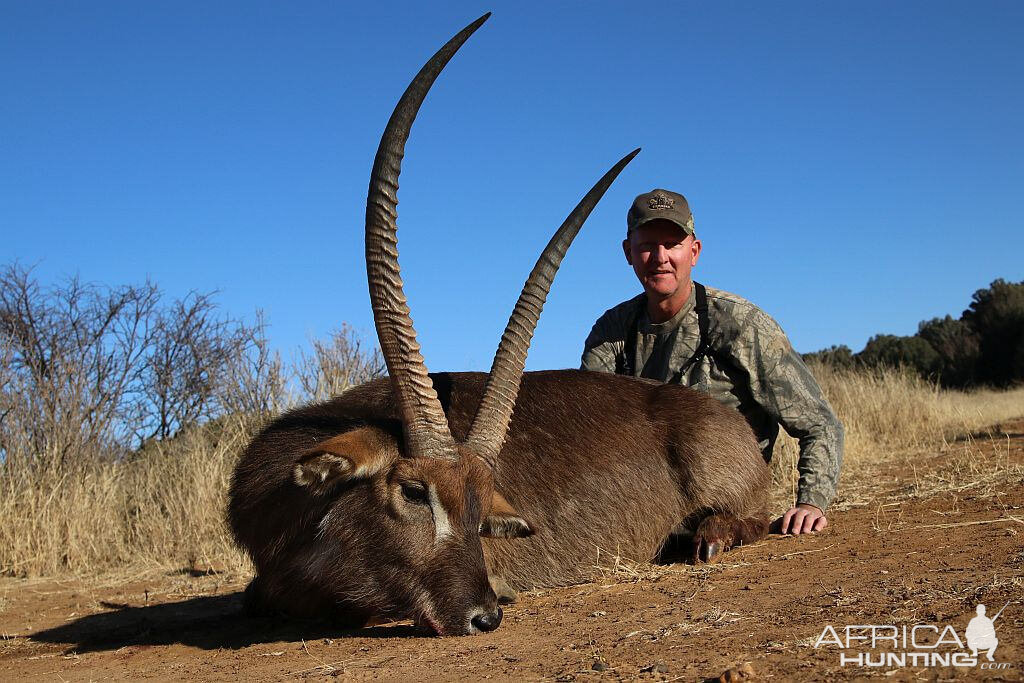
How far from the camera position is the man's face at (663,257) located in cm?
663

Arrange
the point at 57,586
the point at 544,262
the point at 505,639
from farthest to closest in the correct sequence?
the point at 57,586
the point at 544,262
the point at 505,639

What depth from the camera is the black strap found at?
6691 millimetres

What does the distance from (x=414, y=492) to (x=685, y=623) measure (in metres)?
1.40

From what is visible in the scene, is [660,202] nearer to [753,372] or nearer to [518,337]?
[753,372]

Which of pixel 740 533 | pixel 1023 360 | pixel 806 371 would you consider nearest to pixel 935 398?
pixel 806 371

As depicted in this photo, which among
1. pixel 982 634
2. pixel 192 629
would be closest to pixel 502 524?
pixel 192 629

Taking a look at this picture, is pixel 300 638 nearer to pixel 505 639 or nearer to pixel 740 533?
pixel 505 639

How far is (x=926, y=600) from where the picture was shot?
3.36 m

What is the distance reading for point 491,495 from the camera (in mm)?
4590

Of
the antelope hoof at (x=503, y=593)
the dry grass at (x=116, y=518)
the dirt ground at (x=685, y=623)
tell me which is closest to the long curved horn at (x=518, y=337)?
the antelope hoof at (x=503, y=593)

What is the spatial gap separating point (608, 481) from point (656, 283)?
1.69 metres

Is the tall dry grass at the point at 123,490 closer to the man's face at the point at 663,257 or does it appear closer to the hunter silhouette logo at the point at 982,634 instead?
the man's face at the point at 663,257

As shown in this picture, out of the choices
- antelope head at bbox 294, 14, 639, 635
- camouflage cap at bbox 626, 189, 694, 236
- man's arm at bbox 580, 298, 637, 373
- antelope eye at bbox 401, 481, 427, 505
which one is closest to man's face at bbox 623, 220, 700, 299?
camouflage cap at bbox 626, 189, 694, 236

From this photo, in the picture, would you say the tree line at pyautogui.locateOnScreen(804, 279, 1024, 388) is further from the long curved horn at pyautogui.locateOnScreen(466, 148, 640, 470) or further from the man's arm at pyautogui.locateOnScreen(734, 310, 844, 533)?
the long curved horn at pyautogui.locateOnScreen(466, 148, 640, 470)
